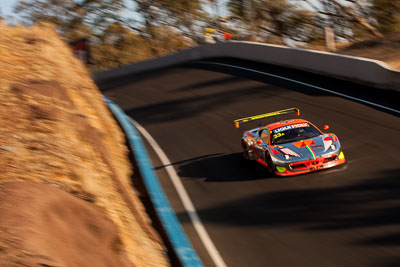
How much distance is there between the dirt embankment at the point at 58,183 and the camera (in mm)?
5906

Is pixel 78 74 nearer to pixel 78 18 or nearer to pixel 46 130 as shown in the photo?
pixel 46 130

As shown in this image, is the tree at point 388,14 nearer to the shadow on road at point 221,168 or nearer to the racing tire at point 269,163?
the shadow on road at point 221,168

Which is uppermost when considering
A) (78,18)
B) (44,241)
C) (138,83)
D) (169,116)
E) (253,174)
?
(44,241)

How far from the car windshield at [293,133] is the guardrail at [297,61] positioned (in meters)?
5.70

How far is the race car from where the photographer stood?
39.4 feet

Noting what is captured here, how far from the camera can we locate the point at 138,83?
2898 cm

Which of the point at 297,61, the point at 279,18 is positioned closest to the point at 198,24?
the point at 279,18

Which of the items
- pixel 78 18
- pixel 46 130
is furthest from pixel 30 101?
pixel 78 18

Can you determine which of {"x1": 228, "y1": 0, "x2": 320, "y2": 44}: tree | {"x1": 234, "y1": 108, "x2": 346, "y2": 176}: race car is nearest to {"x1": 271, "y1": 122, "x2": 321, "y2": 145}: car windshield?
{"x1": 234, "y1": 108, "x2": 346, "y2": 176}: race car

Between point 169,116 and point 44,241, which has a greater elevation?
point 44,241

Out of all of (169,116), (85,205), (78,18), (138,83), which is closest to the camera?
(85,205)

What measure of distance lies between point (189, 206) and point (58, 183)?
13.8 ft

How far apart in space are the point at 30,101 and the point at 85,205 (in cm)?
411

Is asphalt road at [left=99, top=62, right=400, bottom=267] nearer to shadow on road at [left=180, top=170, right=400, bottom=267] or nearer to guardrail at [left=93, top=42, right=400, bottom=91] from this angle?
shadow on road at [left=180, top=170, right=400, bottom=267]
